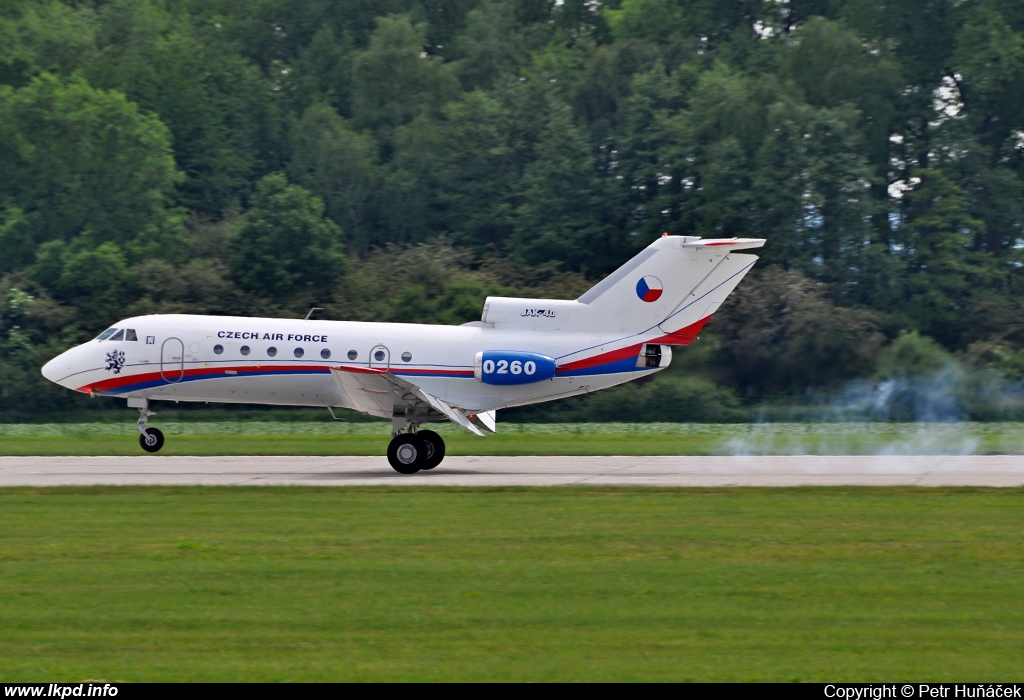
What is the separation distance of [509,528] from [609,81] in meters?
60.2

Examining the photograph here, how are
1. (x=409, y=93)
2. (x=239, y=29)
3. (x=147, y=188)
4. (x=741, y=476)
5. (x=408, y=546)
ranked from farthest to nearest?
(x=239, y=29)
(x=409, y=93)
(x=147, y=188)
(x=741, y=476)
(x=408, y=546)

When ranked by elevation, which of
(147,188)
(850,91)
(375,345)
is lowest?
(375,345)

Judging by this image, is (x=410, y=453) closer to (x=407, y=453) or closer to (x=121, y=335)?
(x=407, y=453)

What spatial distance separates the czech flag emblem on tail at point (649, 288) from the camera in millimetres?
26344

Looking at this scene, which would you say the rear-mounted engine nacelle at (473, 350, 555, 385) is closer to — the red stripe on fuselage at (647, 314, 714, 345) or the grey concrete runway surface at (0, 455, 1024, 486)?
the grey concrete runway surface at (0, 455, 1024, 486)

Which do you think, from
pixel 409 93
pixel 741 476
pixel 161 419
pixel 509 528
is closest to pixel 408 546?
pixel 509 528

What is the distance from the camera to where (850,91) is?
231 feet

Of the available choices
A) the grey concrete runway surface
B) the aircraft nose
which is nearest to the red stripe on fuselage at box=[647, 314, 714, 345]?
the grey concrete runway surface

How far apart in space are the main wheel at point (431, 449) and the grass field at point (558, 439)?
5953 mm

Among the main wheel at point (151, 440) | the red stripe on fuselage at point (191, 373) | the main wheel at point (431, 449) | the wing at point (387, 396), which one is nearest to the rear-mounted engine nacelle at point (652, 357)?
the wing at point (387, 396)

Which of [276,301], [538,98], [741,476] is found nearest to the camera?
[741,476]

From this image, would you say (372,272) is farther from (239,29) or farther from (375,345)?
(239,29)

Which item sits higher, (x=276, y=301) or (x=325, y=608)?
(x=276, y=301)

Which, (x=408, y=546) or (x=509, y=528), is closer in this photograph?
(x=408, y=546)
